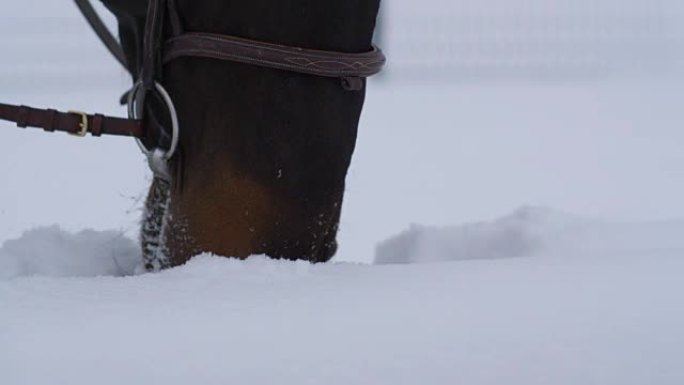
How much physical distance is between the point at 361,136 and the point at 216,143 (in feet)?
8.99

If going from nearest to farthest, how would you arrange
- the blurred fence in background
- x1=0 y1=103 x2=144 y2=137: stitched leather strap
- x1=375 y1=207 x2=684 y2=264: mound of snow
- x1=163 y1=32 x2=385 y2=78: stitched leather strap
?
x1=163 y1=32 x2=385 y2=78: stitched leather strap < x1=0 y1=103 x2=144 y2=137: stitched leather strap < x1=375 y1=207 x2=684 y2=264: mound of snow < the blurred fence in background

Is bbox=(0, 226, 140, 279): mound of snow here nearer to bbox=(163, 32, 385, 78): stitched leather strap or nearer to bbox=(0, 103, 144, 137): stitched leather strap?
bbox=(0, 103, 144, 137): stitched leather strap

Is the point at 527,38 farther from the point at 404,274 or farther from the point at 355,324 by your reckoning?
the point at 355,324

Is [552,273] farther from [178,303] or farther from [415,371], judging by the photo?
[178,303]

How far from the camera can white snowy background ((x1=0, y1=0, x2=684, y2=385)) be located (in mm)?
851

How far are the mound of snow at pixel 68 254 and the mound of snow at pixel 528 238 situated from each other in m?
0.49

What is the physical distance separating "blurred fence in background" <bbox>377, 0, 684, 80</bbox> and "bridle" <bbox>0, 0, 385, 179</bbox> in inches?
190

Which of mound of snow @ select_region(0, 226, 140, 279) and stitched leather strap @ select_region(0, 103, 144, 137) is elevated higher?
stitched leather strap @ select_region(0, 103, 144, 137)

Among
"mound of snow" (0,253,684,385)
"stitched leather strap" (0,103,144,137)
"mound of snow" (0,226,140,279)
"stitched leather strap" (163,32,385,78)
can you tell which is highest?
"stitched leather strap" (163,32,385,78)

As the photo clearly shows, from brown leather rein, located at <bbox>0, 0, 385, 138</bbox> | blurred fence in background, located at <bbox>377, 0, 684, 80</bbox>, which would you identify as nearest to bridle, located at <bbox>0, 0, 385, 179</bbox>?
brown leather rein, located at <bbox>0, 0, 385, 138</bbox>

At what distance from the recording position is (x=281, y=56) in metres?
1.13

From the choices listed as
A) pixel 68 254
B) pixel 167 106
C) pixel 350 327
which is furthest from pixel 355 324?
pixel 68 254

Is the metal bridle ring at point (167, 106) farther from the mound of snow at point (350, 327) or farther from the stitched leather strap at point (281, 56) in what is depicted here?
the mound of snow at point (350, 327)

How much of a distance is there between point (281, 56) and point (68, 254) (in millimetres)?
534
